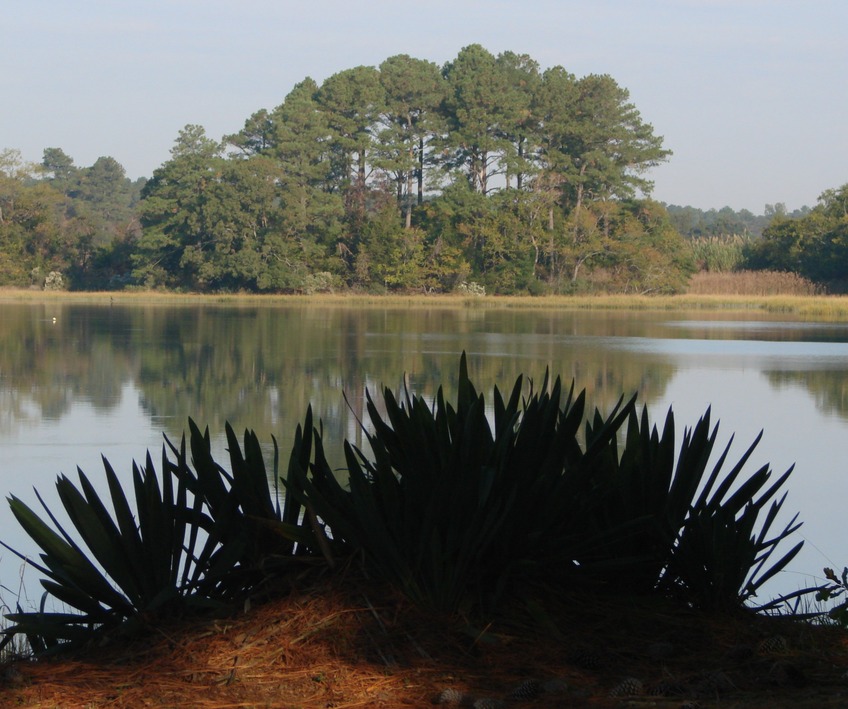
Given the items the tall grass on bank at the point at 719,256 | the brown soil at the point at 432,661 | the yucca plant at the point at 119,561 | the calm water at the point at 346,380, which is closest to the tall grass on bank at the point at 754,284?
the tall grass on bank at the point at 719,256

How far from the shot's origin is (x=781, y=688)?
289 centimetres

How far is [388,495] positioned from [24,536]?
3497mm

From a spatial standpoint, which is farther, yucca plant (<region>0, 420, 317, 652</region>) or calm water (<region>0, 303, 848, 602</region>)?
calm water (<region>0, 303, 848, 602</region>)

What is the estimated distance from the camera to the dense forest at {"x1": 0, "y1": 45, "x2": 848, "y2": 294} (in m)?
52.5

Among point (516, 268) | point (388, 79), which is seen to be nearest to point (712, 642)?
point (516, 268)

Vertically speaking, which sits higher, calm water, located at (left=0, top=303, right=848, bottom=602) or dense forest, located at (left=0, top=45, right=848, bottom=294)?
dense forest, located at (left=0, top=45, right=848, bottom=294)

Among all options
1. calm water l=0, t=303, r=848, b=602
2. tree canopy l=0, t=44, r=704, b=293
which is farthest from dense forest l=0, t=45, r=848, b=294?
calm water l=0, t=303, r=848, b=602

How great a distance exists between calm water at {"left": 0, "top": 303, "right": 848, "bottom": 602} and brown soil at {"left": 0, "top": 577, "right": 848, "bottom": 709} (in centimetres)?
68

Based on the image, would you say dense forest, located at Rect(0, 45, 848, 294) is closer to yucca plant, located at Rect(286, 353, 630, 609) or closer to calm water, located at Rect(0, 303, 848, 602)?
calm water, located at Rect(0, 303, 848, 602)

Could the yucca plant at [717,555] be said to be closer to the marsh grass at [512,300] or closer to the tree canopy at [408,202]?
the marsh grass at [512,300]

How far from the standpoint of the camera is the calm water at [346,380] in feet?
28.9

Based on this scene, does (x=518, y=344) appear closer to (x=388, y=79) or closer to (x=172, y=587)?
(x=172, y=587)

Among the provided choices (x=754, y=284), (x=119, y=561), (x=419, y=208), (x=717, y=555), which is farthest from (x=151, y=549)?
(x=419, y=208)

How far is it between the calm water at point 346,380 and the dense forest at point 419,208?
22333 mm
